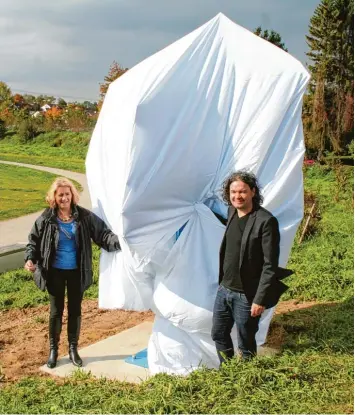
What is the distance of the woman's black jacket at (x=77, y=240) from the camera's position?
4.57 m

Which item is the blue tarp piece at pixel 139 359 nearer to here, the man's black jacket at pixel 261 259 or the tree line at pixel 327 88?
the man's black jacket at pixel 261 259

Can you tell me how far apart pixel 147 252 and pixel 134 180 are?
578 millimetres

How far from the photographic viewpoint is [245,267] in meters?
3.84

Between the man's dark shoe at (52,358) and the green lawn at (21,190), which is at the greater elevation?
the green lawn at (21,190)

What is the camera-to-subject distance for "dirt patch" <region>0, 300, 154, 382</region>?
16.1ft

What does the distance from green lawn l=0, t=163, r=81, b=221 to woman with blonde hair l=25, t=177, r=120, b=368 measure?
33.7ft

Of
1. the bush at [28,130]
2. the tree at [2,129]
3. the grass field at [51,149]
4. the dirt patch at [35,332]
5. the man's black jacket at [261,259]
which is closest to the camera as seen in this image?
the man's black jacket at [261,259]

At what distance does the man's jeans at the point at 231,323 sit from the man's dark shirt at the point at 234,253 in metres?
0.07

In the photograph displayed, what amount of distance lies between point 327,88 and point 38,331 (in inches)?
987

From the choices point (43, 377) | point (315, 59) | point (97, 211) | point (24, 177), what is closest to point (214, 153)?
point (97, 211)

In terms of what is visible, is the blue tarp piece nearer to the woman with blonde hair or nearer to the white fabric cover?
the white fabric cover

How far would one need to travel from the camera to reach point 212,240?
4324mm

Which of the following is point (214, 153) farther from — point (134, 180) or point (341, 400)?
point (341, 400)

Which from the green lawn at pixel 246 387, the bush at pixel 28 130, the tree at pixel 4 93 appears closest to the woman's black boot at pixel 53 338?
the green lawn at pixel 246 387
